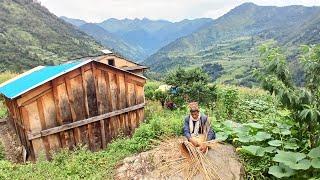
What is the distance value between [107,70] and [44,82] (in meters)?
2.69

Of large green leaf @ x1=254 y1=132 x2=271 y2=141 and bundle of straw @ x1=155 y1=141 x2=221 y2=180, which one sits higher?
large green leaf @ x1=254 y1=132 x2=271 y2=141

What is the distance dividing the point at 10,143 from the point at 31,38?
97.5 metres

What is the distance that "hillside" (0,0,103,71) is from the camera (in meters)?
81.4

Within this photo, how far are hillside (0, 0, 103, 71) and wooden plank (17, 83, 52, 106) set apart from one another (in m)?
62.6

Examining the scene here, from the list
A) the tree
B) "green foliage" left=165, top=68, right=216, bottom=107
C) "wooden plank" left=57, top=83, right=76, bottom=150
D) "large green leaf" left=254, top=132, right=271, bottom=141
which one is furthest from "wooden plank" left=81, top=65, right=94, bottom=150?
the tree

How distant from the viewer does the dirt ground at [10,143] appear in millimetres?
13055

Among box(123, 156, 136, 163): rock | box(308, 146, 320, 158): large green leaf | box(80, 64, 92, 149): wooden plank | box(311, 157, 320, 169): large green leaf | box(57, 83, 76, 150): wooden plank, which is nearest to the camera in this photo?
box(311, 157, 320, 169): large green leaf

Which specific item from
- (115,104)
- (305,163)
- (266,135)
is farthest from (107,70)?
(305,163)

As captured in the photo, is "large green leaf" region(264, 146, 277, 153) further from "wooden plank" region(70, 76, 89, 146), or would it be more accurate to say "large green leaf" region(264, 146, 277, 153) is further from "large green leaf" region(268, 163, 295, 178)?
"wooden plank" region(70, 76, 89, 146)

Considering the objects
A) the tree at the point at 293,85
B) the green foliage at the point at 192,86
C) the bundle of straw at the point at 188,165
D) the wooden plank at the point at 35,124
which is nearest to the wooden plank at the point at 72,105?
the wooden plank at the point at 35,124

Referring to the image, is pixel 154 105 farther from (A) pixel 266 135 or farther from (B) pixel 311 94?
(B) pixel 311 94

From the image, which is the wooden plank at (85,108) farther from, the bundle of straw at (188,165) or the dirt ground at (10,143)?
the bundle of straw at (188,165)

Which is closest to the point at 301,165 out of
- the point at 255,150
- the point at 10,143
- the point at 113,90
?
the point at 255,150

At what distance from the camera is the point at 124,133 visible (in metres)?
14.4
